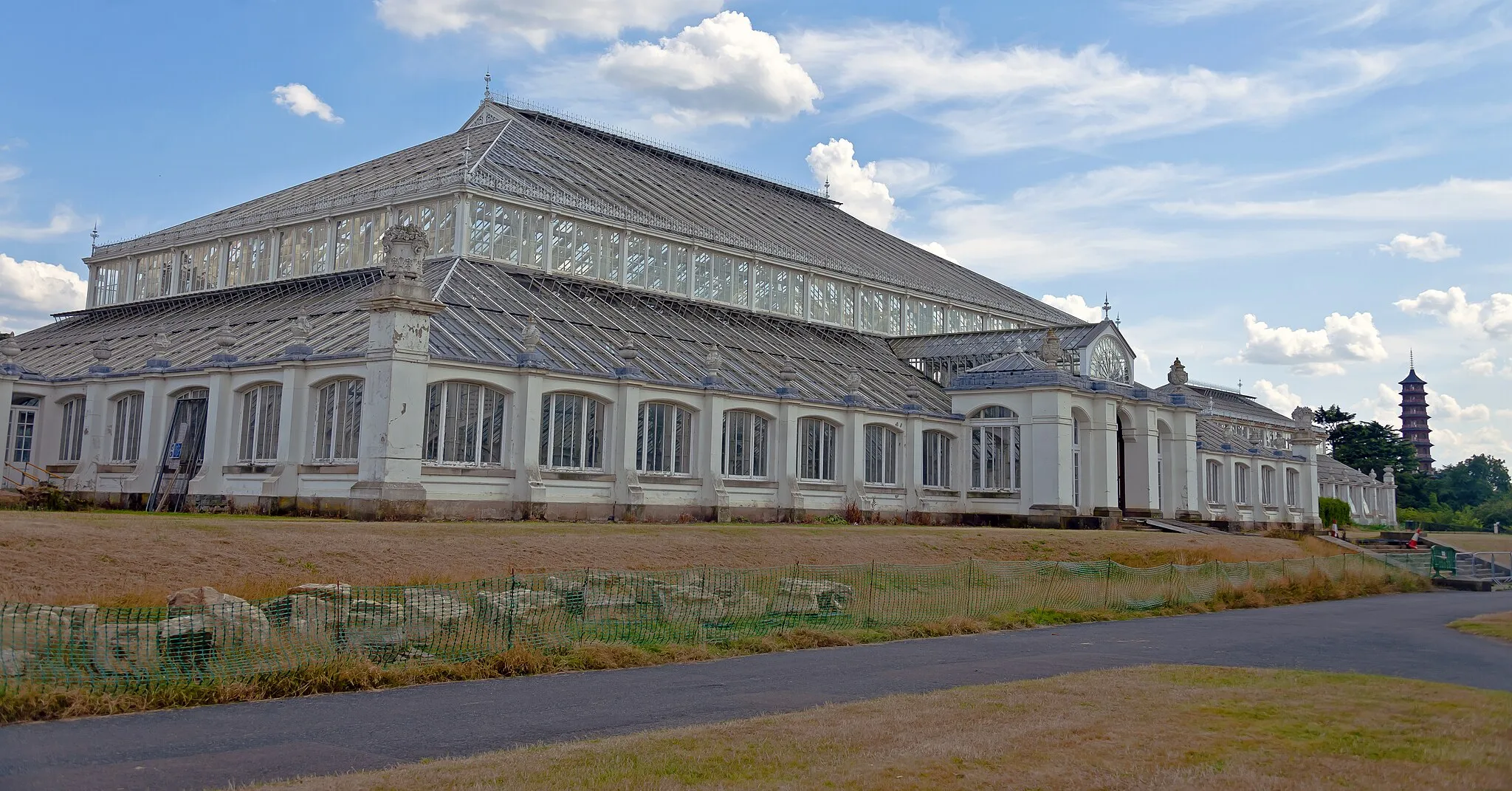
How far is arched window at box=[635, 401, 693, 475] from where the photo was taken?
40.2 meters

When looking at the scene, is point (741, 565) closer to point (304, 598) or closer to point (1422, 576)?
point (304, 598)

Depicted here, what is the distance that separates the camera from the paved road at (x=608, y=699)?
10820mm

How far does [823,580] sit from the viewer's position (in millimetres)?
24438

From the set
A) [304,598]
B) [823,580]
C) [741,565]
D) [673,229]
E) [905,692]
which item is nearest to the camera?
[905,692]

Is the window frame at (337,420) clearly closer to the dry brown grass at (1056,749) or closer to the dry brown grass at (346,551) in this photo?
the dry brown grass at (346,551)

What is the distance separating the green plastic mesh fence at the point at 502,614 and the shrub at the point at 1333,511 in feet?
183

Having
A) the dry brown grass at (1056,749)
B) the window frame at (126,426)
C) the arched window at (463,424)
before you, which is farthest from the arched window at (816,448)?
the dry brown grass at (1056,749)

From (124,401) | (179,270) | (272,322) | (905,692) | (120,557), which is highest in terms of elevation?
(179,270)

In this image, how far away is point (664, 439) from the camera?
134ft

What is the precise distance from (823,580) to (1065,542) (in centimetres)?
2055

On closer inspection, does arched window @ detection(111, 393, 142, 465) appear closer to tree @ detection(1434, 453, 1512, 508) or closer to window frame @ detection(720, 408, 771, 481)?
window frame @ detection(720, 408, 771, 481)

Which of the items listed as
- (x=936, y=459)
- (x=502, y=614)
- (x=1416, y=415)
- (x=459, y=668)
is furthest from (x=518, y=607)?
(x=1416, y=415)

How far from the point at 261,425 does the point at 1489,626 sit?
33642mm

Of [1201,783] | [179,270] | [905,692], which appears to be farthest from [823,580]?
[179,270]
